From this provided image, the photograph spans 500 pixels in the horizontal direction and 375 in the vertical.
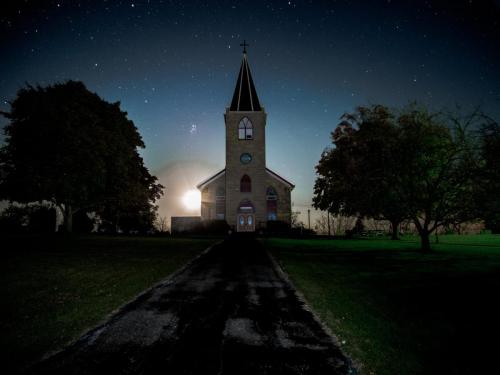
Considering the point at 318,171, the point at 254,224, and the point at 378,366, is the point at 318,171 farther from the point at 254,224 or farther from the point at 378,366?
the point at 378,366

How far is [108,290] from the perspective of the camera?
8.22m

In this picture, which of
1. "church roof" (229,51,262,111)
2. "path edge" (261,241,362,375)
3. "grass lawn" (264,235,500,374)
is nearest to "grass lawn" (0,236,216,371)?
"path edge" (261,241,362,375)

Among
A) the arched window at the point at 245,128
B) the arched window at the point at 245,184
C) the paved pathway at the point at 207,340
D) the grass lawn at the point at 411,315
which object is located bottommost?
the grass lawn at the point at 411,315

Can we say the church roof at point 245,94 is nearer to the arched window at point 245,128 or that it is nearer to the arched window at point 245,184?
the arched window at point 245,128

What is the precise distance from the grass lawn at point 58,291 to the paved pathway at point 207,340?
51 centimetres

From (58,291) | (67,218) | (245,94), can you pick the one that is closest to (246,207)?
(245,94)

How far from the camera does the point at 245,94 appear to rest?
43.0 metres

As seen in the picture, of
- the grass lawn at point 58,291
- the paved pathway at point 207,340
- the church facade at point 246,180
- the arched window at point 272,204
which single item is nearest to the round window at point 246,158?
the church facade at point 246,180

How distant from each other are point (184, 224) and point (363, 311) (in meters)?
36.7

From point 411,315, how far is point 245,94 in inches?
1583

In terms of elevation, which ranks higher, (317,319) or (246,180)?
(246,180)

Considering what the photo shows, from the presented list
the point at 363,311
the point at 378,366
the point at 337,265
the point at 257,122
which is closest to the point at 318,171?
the point at 257,122

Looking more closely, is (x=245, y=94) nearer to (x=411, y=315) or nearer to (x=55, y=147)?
(x=55, y=147)

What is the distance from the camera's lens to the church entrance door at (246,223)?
1566 inches
